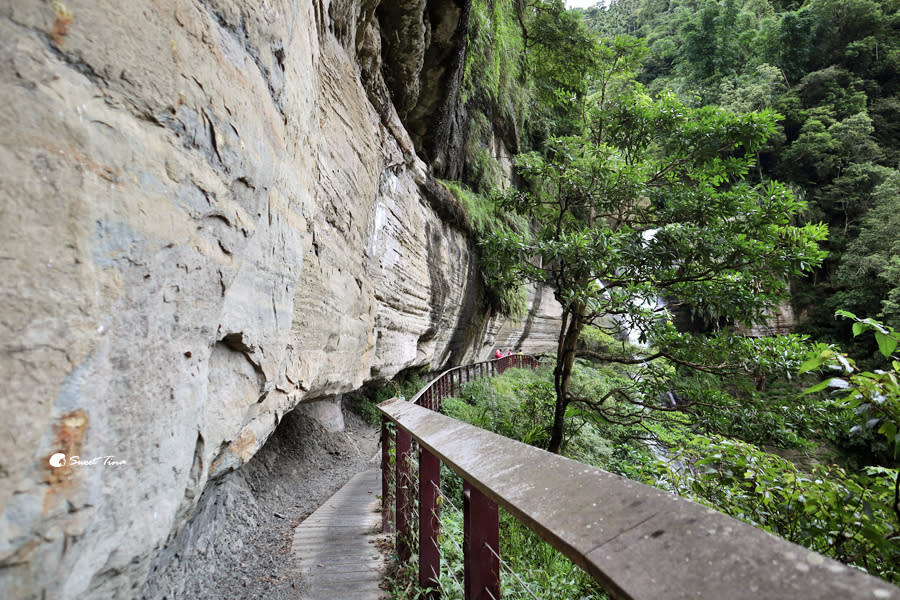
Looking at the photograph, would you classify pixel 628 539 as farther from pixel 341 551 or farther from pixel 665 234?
pixel 665 234

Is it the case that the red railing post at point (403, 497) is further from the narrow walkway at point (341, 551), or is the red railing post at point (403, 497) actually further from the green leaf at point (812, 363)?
the green leaf at point (812, 363)

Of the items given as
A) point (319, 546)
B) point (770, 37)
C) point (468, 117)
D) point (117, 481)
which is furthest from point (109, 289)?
point (770, 37)

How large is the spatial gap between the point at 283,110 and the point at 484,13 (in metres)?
9.05

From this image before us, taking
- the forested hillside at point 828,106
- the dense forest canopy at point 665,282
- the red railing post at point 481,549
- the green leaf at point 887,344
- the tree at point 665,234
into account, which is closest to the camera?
the green leaf at point 887,344

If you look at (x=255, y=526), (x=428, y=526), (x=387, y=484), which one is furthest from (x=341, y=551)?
(x=428, y=526)

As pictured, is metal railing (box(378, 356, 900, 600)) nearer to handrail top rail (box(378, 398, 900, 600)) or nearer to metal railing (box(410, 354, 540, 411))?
handrail top rail (box(378, 398, 900, 600))

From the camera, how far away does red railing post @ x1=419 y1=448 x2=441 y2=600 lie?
2.31 m

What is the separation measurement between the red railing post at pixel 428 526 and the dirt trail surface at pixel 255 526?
1210 millimetres

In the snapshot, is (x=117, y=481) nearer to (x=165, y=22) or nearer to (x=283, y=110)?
(x=165, y=22)

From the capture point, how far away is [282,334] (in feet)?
9.05

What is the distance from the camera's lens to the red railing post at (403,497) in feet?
9.43

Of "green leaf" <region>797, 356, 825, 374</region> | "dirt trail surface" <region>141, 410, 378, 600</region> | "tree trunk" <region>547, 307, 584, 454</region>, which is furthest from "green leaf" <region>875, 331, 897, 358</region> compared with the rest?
"tree trunk" <region>547, 307, 584, 454</region>

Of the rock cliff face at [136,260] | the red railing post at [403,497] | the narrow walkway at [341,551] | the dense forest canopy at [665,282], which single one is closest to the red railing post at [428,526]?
the red railing post at [403,497]

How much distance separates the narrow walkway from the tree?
2.99m
